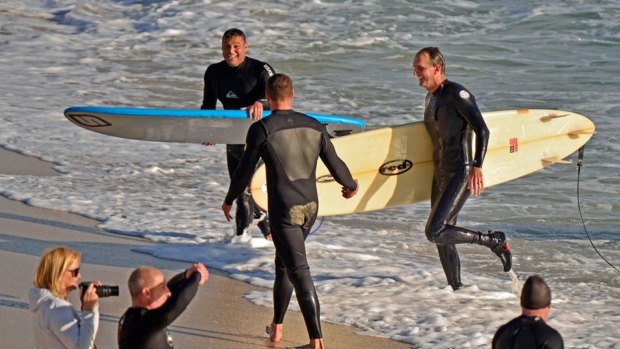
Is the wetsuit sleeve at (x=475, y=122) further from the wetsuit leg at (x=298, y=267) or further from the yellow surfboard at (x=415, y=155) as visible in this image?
the wetsuit leg at (x=298, y=267)

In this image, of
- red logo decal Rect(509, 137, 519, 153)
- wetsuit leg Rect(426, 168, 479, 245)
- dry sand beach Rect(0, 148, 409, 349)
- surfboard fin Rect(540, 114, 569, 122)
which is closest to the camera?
dry sand beach Rect(0, 148, 409, 349)

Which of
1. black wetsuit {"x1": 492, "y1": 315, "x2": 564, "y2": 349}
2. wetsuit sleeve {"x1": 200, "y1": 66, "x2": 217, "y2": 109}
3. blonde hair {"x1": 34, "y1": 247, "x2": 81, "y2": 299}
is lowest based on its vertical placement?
black wetsuit {"x1": 492, "y1": 315, "x2": 564, "y2": 349}

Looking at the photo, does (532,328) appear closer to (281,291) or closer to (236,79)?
(281,291)

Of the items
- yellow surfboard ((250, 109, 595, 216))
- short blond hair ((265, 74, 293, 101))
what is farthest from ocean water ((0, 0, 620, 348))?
short blond hair ((265, 74, 293, 101))

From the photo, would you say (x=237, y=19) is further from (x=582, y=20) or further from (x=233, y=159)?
(x=233, y=159)

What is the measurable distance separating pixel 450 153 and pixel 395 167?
76 cm

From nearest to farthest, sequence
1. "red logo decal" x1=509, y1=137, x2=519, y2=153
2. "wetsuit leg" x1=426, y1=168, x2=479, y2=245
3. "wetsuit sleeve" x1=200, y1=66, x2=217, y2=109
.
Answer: "wetsuit leg" x1=426, y1=168, x2=479, y2=245 < "red logo decal" x1=509, y1=137, x2=519, y2=153 < "wetsuit sleeve" x1=200, y1=66, x2=217, y2=109

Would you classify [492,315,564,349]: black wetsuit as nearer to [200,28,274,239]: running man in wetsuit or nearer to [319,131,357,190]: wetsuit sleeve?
[319,131,357,190]: wetsuit sleeve

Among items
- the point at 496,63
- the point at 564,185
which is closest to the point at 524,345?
the point at 564,185

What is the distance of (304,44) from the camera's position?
70.0ft

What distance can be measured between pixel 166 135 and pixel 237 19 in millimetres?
13962

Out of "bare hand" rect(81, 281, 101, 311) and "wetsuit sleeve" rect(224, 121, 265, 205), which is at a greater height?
"wetsuit sleeve" rect(224, 121, 265, 205)

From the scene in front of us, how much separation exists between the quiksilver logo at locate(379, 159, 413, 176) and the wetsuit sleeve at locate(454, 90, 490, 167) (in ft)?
2.82

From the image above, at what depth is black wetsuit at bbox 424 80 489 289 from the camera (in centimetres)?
733
